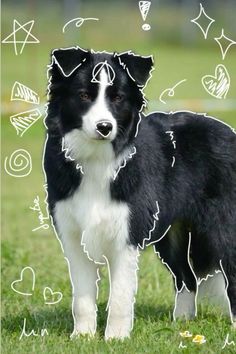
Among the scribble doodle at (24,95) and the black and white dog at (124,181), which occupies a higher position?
the scribble doodle at (24,95)

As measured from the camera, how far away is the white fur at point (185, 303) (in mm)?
5828

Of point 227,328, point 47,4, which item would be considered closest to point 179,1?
point 47,4

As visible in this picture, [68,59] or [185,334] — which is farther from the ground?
[68,59]

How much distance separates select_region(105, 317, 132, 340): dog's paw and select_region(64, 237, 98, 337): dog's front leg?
0.42 ft

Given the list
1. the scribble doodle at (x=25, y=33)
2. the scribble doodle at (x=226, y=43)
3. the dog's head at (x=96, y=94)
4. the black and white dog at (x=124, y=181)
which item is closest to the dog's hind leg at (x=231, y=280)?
the black and white dog at (x=124, y=181)

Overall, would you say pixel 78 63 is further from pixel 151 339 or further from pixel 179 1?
pixel 179 1

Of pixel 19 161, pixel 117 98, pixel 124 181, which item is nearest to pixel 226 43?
pixel 117 98

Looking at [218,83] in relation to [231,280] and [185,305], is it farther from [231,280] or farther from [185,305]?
[185,305]

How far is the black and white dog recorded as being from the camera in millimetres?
4664

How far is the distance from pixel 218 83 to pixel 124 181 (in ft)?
2.56

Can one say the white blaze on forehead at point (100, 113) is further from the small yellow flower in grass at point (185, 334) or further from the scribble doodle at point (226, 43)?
the small yellow flower in grass at point (185, 334)

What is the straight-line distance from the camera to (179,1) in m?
24.5

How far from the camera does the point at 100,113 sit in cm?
455

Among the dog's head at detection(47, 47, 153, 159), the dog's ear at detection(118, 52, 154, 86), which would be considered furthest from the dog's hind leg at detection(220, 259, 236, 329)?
the dog's ear at detection(118, 52, 154, 86)
